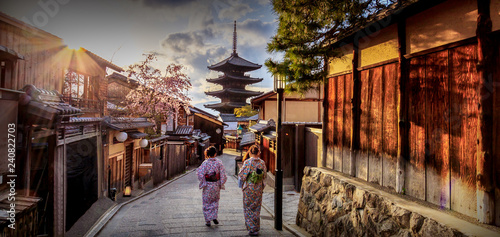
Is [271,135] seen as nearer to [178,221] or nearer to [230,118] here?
[178,221]

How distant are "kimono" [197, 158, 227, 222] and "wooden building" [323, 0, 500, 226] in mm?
3179

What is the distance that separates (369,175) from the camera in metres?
4.64

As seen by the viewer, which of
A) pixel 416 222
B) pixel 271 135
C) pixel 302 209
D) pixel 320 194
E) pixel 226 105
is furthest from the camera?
pixel 226 105

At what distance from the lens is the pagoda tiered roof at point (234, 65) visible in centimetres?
4453

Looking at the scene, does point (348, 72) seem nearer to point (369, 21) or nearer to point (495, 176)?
point (369, 21)

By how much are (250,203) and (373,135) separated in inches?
122

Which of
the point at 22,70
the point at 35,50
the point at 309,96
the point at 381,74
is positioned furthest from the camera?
the point at 309,96

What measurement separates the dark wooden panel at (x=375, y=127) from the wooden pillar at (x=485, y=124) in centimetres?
157

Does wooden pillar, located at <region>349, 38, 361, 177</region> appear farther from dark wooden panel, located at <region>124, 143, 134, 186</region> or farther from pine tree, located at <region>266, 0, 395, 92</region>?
dark wooden panel, located at <region>124, 143, 134, 186</region>

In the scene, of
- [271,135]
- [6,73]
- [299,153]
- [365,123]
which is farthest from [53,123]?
[271,135]

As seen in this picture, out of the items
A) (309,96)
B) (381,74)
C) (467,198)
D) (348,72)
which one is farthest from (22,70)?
(309,96)

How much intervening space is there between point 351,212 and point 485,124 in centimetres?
235

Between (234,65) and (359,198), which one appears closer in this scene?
(359,198)

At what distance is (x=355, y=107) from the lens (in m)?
4.98
